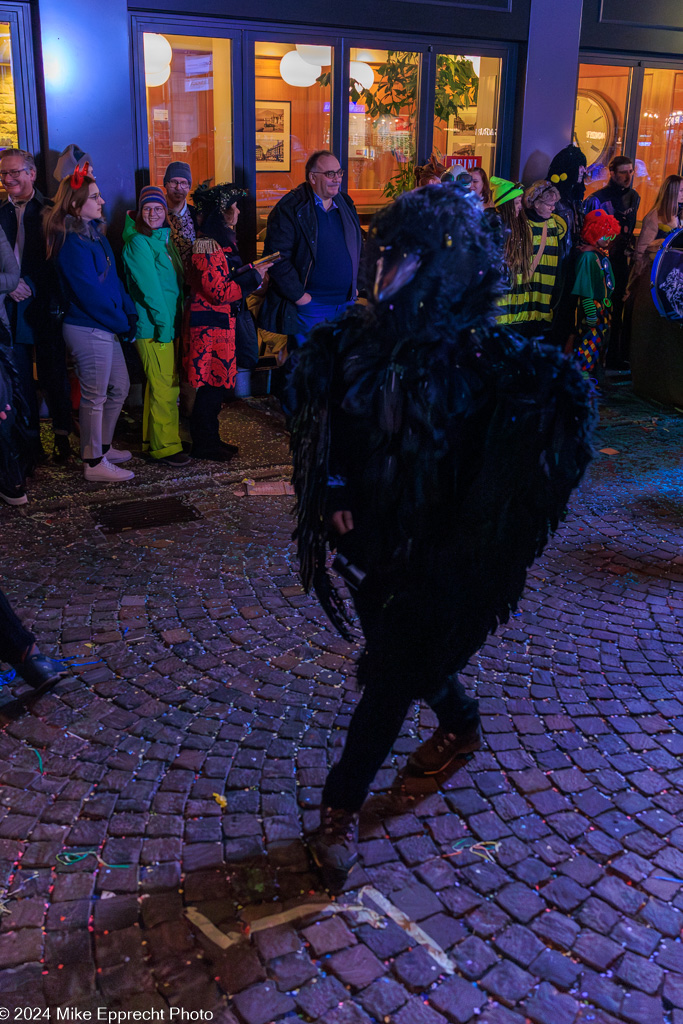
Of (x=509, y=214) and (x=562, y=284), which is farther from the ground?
(x=509, y=214)

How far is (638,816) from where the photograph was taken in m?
3.29

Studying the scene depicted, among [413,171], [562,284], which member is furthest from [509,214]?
[413,171]

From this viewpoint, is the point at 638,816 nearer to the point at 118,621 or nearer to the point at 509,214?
the point at 118,621

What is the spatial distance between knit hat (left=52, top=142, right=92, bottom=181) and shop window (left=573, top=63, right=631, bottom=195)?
5.88 meters

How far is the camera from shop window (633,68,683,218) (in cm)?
1136

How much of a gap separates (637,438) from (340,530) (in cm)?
592

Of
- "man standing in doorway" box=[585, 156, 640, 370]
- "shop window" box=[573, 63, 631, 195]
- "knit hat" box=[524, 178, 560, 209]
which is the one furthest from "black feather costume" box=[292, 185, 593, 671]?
"shop window" box=[573, 63, 631, 195]

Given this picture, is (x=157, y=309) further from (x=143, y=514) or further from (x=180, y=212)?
(x=143, y=514)

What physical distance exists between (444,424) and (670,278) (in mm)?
5886

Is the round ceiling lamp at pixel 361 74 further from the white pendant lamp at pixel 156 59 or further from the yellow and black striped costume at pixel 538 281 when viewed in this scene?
the yellow and black striped costume at pixel 538 281

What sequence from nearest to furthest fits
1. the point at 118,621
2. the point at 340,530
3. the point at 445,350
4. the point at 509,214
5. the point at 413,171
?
the point at 445,350, the point at 340,530, the point at 118,621, the point at 509,214, the point at 413,171

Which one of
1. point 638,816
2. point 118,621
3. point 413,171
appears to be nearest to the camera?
point 638,816

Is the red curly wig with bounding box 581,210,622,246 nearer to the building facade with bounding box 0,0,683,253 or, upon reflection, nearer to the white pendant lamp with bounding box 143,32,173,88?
the building facade with bounding box 0,0,683,253

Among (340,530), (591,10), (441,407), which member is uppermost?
(591,10)
